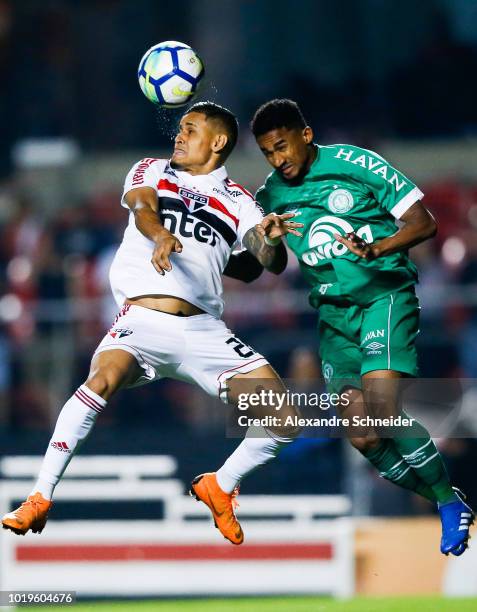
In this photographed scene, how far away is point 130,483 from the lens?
12.1 m

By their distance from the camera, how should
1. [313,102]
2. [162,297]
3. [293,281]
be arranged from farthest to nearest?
[313,102] < [293,281] < [162,297]

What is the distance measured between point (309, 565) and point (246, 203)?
4605mm

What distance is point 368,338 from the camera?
8070 mm

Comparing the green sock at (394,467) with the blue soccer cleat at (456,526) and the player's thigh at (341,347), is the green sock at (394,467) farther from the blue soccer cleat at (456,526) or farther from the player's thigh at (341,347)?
the player's thigh at (341,347)

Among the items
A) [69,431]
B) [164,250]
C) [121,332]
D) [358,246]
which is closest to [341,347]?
[358,246]

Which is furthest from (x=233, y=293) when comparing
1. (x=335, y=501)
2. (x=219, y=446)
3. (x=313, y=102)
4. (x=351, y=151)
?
(x=351, y=151)

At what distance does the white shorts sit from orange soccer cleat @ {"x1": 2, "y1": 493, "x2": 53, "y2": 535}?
32.9 inches

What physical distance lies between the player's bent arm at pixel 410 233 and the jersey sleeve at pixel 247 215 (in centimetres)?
70

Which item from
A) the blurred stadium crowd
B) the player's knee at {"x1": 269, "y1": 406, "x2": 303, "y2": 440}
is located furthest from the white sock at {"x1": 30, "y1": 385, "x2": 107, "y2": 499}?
the blurred stadium crowd

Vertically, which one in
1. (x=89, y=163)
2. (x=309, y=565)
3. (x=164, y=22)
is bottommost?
(x=309, y=565)

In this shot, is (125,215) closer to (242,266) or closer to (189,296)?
(242,266)

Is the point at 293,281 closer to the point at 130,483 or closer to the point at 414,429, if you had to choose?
the point at 130,483

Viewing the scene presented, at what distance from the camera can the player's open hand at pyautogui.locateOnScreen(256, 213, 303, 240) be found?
7.56 m

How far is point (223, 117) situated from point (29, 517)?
254 cm
